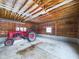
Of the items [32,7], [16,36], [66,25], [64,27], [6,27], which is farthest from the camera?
[64,27]

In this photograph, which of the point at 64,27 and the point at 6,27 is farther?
the point at 64,27

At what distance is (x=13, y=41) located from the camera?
413cm

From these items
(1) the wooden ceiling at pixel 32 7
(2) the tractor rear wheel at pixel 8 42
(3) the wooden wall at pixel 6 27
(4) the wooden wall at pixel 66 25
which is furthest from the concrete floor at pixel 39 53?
(1) the wooden ceiling at pixel 32 7

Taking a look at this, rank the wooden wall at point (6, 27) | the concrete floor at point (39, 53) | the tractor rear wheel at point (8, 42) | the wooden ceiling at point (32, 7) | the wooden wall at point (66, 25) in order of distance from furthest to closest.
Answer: the wooden wall at point (66, 25) → the tractor rear wheel at point (8, 42) → the wooden wall at point (6, 27) → the concrete floor at point (39, 53) → the wooden ceiling at point (32, 7)

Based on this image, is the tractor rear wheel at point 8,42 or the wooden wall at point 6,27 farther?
the tractor rear wheel at point 8,42

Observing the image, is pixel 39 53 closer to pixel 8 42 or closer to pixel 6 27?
pixel 8 42

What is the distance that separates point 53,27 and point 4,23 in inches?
135

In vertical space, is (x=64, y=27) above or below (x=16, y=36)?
above

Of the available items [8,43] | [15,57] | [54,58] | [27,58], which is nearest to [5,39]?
[8,43]

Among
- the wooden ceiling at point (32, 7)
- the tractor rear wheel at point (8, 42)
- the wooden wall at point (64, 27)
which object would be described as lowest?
the tractor rear wheel at point (8, 42)

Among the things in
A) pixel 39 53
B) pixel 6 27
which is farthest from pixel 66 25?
pixel 6 27

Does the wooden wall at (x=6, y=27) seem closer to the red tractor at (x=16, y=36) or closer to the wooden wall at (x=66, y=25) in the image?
the red tractor at (x=16, y=36)

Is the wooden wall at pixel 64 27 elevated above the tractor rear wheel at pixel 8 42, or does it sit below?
above

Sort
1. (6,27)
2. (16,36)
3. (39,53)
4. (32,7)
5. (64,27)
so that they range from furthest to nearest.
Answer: (64,27), (16,36), (6,27), (39,53), (32,7)
